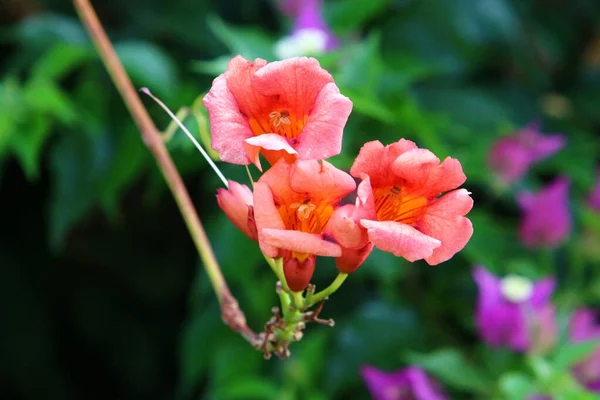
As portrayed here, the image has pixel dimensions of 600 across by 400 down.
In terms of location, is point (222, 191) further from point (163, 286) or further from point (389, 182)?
point (163, 286)

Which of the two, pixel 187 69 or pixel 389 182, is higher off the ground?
pixel 389 182

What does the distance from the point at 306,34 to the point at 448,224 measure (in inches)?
16.9

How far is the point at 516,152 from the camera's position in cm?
65

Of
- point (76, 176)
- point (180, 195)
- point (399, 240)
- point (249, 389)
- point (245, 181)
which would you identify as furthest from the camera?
point (76, 176)

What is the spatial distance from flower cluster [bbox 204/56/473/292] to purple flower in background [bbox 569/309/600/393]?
38 cm

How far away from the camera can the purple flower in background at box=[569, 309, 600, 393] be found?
1.96 feet

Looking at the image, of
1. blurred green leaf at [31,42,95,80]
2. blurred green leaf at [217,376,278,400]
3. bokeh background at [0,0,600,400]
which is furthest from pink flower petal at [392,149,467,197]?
blurred green leaf at [31,42,95,80]

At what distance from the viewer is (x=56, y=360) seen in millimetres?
1109

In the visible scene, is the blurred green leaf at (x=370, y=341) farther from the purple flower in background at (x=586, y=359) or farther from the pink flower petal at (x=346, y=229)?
the pink flower petal at (x=346, y=229)

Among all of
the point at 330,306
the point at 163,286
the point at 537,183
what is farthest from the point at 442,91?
the point at 163,286

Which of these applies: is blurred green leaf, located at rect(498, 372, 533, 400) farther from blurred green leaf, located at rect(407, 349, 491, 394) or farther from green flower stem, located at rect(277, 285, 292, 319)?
green flower stem, located at rect(277, 285, 292, 319)

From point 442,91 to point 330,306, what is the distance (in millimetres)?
270

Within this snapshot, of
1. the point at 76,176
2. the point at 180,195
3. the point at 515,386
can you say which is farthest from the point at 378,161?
the point at 76,176

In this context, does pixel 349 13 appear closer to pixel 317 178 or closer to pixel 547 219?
pixel 547 219
